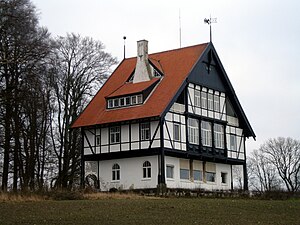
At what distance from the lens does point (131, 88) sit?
167 ft

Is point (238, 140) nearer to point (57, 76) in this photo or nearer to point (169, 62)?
point (169, 62)

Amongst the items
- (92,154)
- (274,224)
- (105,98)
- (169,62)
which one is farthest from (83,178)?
(274,224)

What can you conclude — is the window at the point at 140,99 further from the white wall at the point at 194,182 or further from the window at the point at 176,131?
the white wall at the point at 194,182

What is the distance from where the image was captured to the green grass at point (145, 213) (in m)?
23.9

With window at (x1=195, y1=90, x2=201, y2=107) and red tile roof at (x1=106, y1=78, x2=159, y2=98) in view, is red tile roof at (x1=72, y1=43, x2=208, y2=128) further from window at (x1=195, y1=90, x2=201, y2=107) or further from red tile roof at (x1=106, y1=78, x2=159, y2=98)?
window at (x1=195, y1=90, x2=201, y2=107)

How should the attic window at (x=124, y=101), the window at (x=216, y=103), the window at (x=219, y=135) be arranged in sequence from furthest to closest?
the window at (x=216, y=103), the window at (x=219, y=135), the attic window at (x=124, y=101)

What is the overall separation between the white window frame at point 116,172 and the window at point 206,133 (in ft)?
22.9

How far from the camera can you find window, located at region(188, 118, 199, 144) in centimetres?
4962

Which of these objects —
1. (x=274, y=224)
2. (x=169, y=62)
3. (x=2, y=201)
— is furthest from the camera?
(x=169, y=62)

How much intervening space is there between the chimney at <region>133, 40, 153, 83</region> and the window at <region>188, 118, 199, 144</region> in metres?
4.91

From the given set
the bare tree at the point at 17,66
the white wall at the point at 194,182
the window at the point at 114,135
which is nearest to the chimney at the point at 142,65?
the window at the point at 114,135

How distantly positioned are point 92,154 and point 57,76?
27.6 feet

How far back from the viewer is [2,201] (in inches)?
1209

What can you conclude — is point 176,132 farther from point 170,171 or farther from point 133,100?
point 133,100
